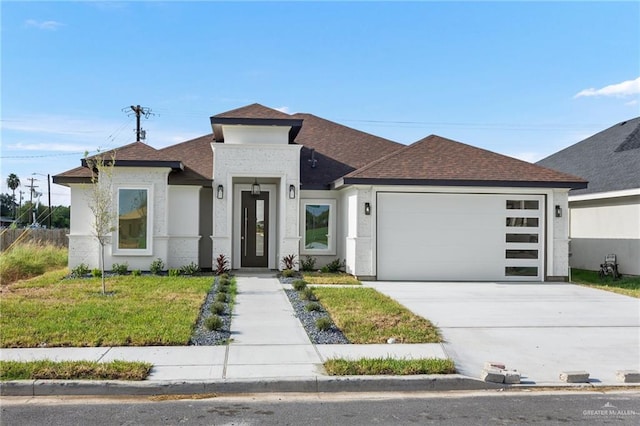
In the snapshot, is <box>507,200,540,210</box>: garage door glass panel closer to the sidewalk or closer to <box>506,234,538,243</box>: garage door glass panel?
<box>506,234,538,243</box>: garage door glass panel

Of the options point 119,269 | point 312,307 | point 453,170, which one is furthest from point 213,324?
point 453,170

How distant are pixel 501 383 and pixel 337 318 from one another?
361 cm

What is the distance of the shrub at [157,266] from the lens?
51.7 ft

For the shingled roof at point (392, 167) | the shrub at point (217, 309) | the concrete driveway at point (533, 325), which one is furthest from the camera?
the shingled roof at point (392, 167)

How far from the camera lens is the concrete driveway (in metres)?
7.30

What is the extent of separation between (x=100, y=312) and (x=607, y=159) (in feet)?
61.7

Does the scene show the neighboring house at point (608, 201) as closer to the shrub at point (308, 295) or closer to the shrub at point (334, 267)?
the shrub at point (334, 267)

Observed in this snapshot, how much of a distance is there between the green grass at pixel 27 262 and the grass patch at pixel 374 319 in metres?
10.9

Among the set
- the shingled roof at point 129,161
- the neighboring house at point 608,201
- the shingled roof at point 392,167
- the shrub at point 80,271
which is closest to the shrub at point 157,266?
the shrub at point 80,271

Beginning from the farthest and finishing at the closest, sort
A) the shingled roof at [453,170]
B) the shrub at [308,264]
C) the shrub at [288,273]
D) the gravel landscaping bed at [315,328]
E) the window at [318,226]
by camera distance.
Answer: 1. the window at [318,226]
2. the shrub at [308,264]
3. the shrub at [288,273]
4. the shingled roof at [453,170]
5. the gravel landscaping bed at [315,328]

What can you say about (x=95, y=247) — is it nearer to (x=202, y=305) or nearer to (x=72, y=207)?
(x=72, y=207)

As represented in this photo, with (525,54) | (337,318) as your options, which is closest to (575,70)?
(525,54)

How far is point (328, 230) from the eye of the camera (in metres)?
18.3

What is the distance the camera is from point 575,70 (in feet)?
60.9
